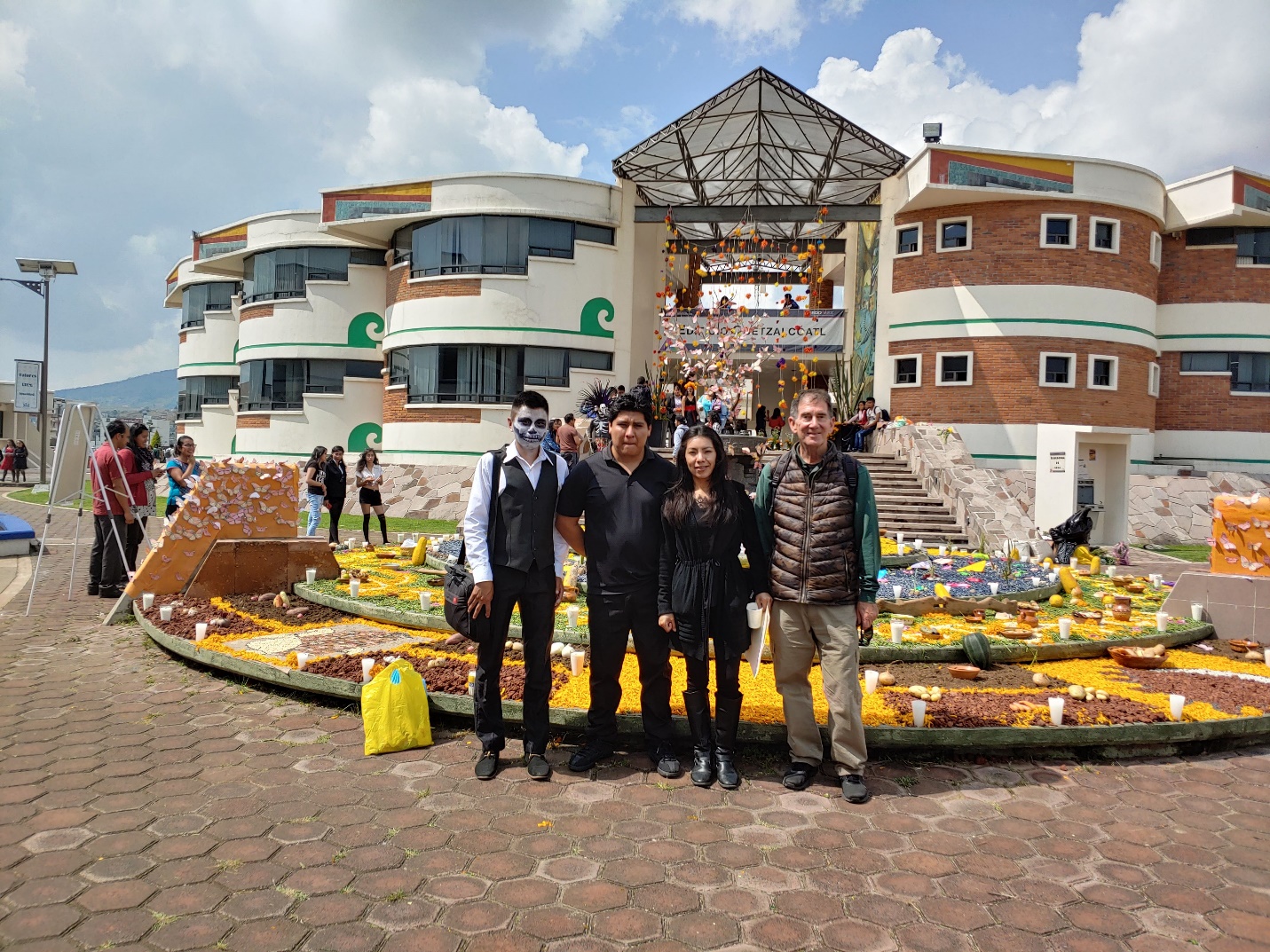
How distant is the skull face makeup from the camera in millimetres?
4887

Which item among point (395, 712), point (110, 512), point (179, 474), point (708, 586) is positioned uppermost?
point (179, 474)

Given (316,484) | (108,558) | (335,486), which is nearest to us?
(108,558)

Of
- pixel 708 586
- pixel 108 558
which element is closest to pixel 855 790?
pixel 708 586

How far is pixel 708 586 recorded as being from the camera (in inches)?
183

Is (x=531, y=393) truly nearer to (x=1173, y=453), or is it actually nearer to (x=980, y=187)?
(x=980, y=187)

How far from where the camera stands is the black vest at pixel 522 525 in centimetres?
475

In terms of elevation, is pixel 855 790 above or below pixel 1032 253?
below

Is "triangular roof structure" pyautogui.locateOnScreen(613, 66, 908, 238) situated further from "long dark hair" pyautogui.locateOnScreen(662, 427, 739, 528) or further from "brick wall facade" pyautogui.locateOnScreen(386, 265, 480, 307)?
"long dark hair" pyautogui.locateOnScreen(662, 427, 739, 528)

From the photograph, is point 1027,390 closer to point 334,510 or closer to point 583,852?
point 334,510

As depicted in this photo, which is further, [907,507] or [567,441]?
[907,507]

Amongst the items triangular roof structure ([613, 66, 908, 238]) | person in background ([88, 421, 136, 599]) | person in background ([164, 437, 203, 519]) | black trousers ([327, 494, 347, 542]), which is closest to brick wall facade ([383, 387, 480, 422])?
triangular roof structure ([613, 66, 908, 238])

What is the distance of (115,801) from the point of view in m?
4.27

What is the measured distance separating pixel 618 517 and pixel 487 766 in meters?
1.62

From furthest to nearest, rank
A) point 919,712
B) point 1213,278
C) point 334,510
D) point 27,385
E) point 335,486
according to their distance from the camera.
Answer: point 27,385, point 1213,278, point 334,510, point 335,486, point 919,712
